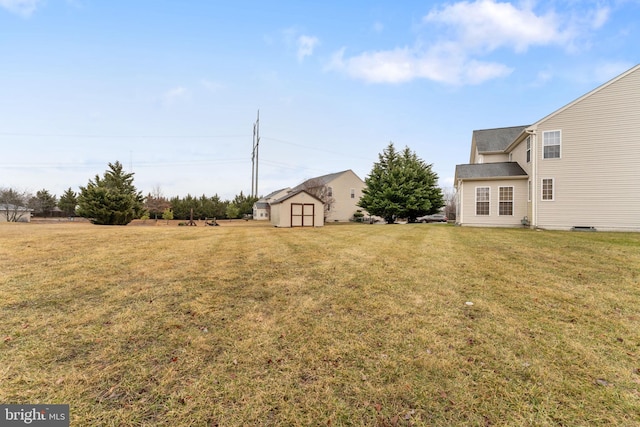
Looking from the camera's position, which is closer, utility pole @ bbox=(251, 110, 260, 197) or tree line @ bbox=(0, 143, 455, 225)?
tree line @ bbox=(0, 143, 455, 225)

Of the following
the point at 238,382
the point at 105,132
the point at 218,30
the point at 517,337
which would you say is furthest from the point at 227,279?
the point at 105,132

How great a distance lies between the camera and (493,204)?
54.9 ft

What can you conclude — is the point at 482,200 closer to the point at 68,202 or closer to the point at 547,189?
the point at 547,189

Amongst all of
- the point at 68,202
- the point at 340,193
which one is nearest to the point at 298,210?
the point at 340,193

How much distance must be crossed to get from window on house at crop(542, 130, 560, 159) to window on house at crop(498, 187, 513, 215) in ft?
8.82

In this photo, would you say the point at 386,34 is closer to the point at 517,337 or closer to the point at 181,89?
the point at 181,89

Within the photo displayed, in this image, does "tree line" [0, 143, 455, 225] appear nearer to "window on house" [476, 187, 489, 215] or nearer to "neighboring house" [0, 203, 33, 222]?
"neighboring house" [0, 203, 33, 222]

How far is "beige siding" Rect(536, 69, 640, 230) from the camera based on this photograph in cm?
1310

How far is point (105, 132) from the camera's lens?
35250 millimetres

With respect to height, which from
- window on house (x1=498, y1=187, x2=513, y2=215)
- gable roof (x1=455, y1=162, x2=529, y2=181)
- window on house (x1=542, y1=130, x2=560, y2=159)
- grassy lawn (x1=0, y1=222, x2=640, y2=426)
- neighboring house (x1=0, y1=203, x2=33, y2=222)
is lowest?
grassy lawn (x1=0, y1=222, x2=640, y2=426)

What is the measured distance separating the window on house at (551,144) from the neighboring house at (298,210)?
1558cm

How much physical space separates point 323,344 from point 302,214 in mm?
19592

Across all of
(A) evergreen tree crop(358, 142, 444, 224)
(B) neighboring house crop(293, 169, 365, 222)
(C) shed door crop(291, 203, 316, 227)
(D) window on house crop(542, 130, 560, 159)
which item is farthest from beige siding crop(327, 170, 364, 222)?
(D) window on house crop(542, 130, 560, 159)

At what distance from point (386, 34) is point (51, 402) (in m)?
17.9
